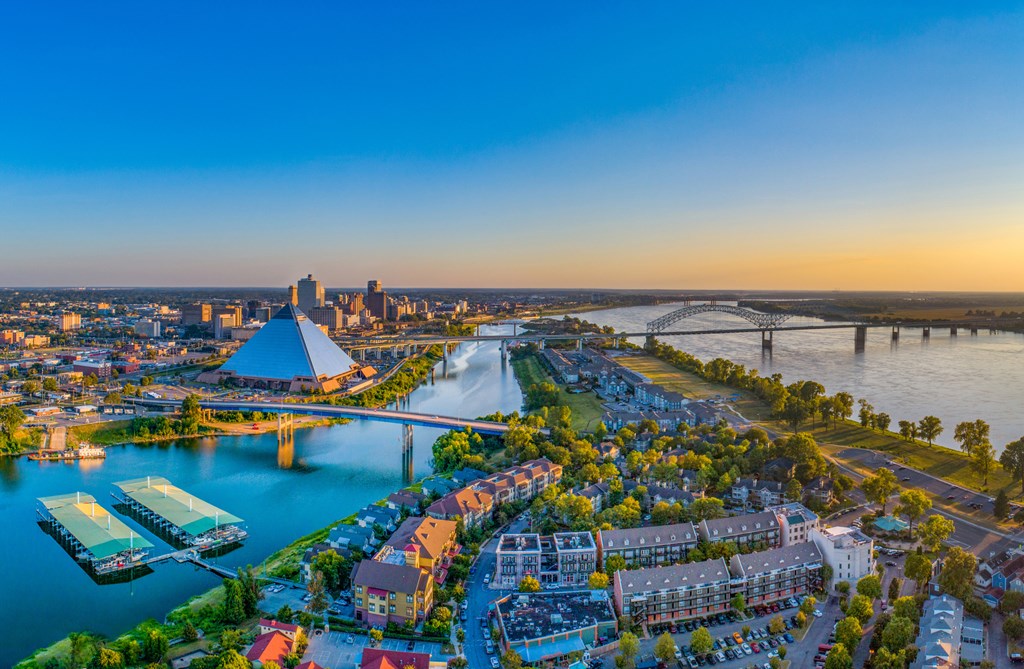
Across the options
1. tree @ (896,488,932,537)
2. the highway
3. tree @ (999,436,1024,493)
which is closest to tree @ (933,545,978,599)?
tree @ (896,488,932,537)

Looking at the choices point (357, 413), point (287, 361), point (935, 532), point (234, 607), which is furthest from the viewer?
point (287, 361)

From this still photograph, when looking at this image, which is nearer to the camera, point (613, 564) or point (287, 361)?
point (613, 564)

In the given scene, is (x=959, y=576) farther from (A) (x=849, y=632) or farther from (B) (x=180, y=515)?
(B) (x=180, y=515)

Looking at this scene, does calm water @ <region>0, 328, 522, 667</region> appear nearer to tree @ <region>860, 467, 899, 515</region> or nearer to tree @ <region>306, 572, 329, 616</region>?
tree @ <region>306, 572, 329, 616</region>

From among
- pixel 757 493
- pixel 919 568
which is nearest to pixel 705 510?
pixel 757 493

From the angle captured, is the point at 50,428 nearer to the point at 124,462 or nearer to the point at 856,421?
the point at 124,462

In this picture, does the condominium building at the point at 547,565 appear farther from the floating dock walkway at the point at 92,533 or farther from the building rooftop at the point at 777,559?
the floating dock walkway at the point at 92,533

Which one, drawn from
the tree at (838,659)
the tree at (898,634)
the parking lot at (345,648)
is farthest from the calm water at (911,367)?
the parking lot at (345,648)
